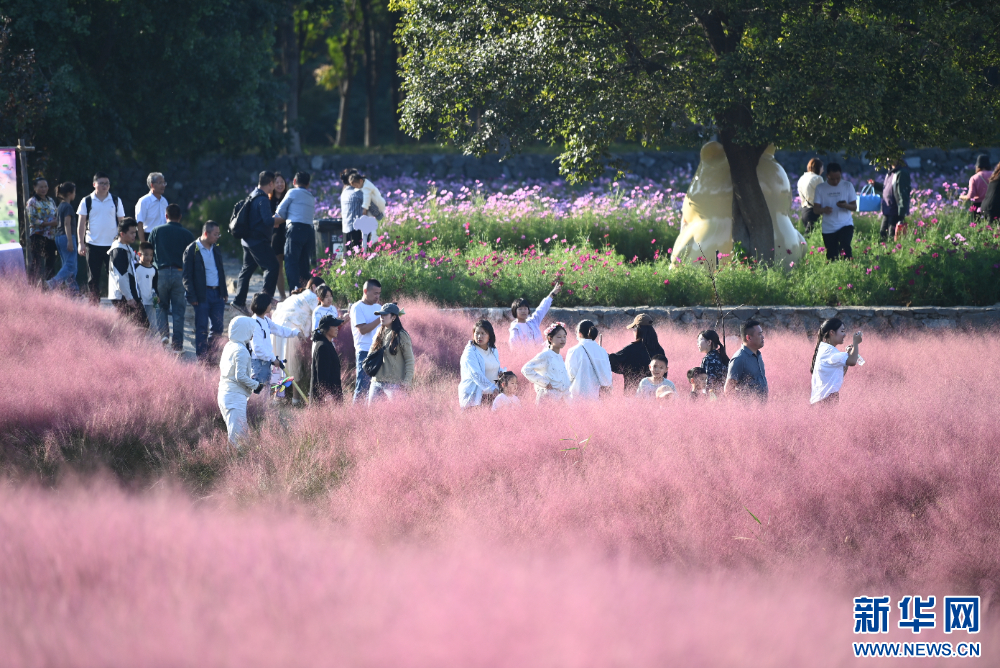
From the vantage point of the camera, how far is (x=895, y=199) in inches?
658

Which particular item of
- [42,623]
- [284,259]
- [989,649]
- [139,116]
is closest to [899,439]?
[989,649]

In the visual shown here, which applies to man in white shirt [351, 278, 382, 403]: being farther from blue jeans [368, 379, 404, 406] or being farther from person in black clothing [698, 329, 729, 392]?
person in black clothing [698, 329, 729, 392]

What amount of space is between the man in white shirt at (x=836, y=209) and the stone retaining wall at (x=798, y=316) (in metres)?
2.05

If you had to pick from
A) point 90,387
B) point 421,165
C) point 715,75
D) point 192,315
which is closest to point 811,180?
point 715,75

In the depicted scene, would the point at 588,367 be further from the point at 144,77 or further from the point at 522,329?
the point at 144,77

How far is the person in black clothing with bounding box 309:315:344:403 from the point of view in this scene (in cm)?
934

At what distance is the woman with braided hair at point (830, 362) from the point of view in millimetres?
8359

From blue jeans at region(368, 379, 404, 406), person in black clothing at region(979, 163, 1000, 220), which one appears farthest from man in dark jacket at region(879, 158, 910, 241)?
blue jeans at region(368, 379, 404, 406)

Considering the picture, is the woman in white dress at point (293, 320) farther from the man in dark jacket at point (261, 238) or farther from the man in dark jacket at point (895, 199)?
the man in dark jacket at point (895, 199)

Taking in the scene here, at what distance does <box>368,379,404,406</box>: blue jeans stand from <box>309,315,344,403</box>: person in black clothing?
0.36 meters

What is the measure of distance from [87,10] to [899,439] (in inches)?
797

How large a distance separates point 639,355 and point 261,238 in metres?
5.87

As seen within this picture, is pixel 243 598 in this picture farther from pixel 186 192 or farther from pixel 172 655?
pixel 186 192

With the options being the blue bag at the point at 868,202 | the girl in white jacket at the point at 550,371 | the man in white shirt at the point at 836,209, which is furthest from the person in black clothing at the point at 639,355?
the blue bag at the point at 868,202
